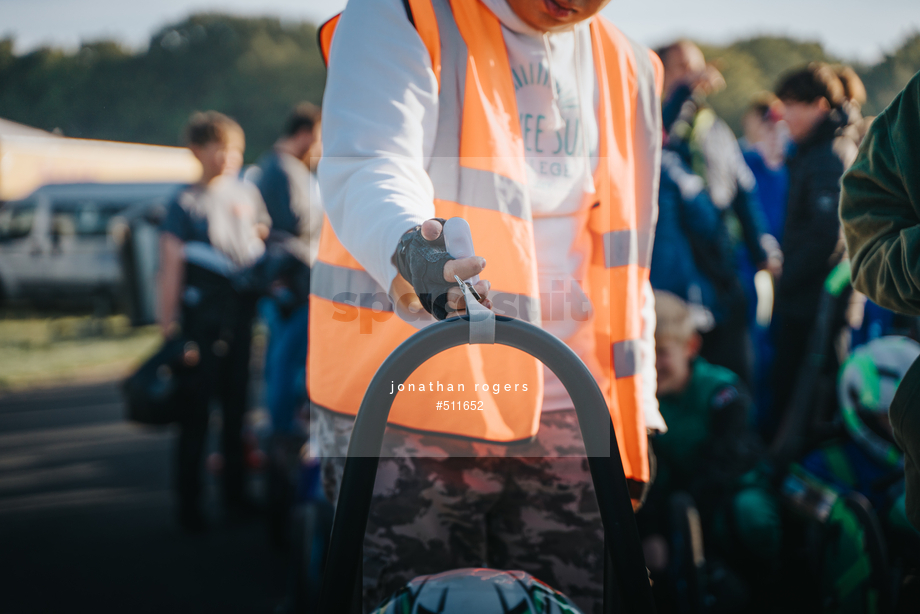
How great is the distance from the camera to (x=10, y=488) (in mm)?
4180

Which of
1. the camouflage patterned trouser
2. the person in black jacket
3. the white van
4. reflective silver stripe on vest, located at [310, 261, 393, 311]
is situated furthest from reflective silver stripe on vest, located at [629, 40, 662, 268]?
the white van

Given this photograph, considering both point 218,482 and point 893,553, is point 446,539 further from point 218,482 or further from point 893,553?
point 218,482

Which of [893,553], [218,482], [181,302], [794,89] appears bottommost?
[218,482]

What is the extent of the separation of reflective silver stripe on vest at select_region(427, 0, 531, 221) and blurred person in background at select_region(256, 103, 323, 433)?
244 centimetres

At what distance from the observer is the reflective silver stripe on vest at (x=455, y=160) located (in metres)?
1.09

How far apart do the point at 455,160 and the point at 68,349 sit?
9.45 meters

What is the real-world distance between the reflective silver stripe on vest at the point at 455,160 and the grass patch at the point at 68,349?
642 centimetres

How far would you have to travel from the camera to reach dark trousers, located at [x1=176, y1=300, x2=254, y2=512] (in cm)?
347

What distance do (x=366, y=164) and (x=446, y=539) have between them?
680 millimetres

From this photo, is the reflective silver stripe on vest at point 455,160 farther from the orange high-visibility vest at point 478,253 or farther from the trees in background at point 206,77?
the trees in background at point 206,77

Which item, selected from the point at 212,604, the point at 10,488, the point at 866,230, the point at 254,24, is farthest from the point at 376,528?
the point at 254,24

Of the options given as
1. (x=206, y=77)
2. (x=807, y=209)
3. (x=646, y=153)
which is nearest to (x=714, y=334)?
(x=807, y=209)

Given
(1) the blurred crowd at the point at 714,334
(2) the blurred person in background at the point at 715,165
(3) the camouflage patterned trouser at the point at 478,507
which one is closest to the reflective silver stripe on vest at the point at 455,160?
(3) the camouflage patterned trouser at the point at 478,507

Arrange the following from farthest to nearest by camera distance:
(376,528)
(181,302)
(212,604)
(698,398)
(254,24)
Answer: (254,24) → (181,302) → (212,604) → (698,398) → (376,528)
